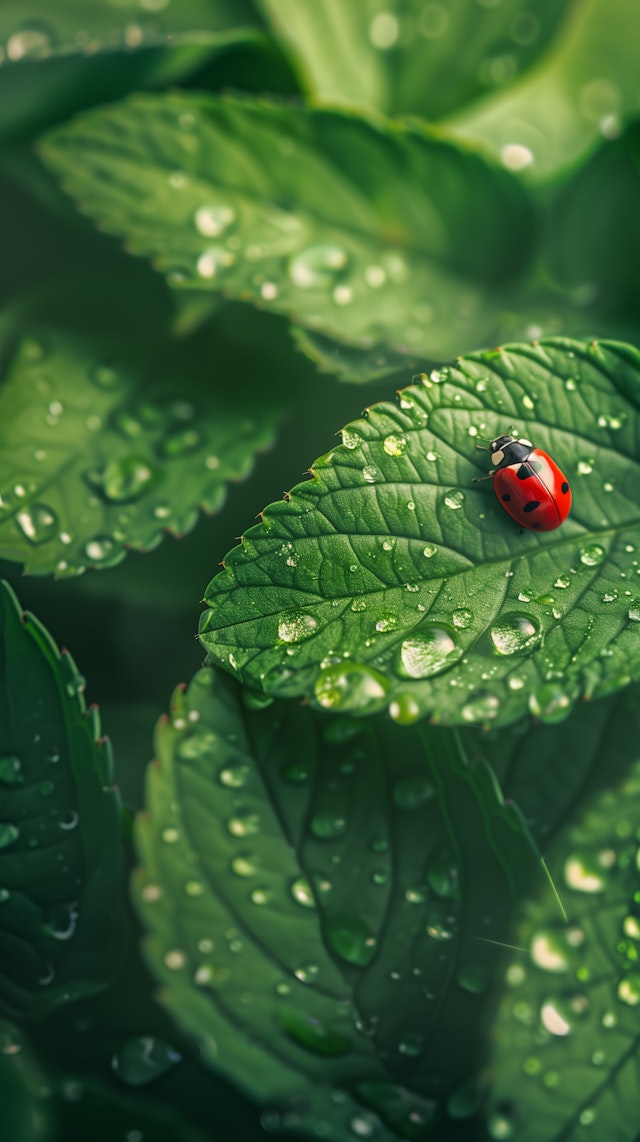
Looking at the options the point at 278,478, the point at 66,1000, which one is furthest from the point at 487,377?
the point at 66,1000

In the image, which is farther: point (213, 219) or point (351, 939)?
point (213, 219)

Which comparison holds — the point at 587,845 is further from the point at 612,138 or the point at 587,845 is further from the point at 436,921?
the point at 612,138

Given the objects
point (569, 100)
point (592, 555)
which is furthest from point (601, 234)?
point (592, 555)

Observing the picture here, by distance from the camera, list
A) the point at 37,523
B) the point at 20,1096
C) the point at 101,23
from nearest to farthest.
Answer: the point at 20,1096, the point at 37,523, the point at 101,23

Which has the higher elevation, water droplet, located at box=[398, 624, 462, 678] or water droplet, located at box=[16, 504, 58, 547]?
water droplet, located at box=[16, 504, 58, 547]

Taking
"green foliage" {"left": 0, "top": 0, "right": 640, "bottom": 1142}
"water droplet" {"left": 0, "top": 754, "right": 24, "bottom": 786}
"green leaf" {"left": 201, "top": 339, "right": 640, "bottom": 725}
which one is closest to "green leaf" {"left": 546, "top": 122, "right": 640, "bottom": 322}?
"green foliage" {"left": 0, "top": 0, "right": 640, "bottom": 1142}

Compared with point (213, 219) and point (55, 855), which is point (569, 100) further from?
point (55, 855)

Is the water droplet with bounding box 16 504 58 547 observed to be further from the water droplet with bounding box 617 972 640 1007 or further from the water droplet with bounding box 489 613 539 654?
the water droplet with bounding box 617 972 640 1007
